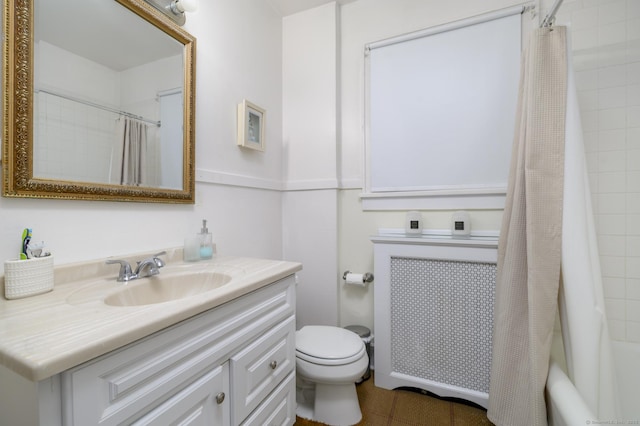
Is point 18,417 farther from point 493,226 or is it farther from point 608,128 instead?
point 608,128

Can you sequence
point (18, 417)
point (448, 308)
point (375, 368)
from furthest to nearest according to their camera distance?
point (375, 368) → point (448, 308) → point (18, 417)

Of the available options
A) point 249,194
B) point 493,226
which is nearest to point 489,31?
point 493,226

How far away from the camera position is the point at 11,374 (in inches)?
20.4

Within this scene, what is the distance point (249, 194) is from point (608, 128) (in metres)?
1.86

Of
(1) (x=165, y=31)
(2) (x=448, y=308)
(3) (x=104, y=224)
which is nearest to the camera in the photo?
(3) (x=104, y=224)

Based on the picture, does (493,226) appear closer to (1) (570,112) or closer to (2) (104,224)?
(1) (570,112)

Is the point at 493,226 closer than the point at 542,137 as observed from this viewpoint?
No

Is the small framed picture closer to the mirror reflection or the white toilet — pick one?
the mirror reflection

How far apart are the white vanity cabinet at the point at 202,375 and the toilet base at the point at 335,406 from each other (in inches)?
8.0

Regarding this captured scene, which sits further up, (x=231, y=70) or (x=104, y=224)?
(x=231, y=70)

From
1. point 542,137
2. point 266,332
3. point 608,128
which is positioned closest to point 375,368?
point 266,332

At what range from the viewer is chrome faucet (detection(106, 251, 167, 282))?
928mm

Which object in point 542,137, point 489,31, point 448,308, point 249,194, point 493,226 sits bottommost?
point 448,308

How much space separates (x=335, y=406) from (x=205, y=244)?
982 millimetres
